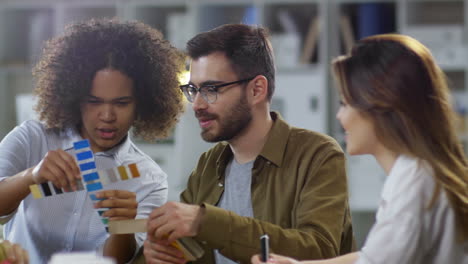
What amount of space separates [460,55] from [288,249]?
3.05 meters

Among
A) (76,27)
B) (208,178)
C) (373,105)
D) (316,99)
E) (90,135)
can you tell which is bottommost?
(316,99)

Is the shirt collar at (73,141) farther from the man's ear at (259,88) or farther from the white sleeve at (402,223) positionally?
the white sleeve at (402,223)

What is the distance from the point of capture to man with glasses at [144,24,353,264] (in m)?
1.54

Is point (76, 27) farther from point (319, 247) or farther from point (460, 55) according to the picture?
point (460, 55)

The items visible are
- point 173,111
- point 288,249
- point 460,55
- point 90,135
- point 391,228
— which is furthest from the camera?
point 460,55

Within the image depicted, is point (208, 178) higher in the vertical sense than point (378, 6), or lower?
lower

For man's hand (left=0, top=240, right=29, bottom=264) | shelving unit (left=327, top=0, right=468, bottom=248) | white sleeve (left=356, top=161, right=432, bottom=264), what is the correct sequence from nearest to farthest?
white sleeve (left=356, top=161, right=432, bottom=264) < man's hand (left=0, top=240, right=29, bottom=264) < shelving unit (left=327, top=0, right=468, bottom=248)

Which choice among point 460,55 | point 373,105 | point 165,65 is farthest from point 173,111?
point 460,55

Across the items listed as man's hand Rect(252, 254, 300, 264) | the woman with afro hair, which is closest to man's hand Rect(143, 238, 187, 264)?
the woman with afro hair

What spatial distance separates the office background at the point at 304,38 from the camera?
4.25 m

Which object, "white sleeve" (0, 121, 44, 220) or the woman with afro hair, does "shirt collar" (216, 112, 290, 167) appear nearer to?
the woman with afro hair

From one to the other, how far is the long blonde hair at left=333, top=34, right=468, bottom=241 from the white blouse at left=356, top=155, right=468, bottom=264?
41 mm

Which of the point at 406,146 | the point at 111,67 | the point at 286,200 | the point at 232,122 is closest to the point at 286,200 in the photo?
the point at 286,200

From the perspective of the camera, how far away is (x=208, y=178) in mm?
1854
